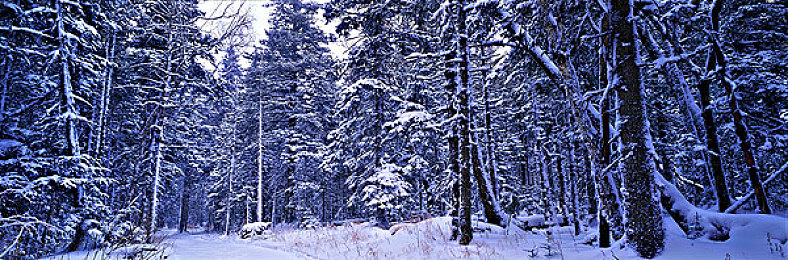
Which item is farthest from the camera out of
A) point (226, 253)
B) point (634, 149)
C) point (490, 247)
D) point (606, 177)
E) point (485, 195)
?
point (485, 195)

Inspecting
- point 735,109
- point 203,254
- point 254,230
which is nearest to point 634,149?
point 735,109

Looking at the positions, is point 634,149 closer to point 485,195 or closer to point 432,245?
point 432,245

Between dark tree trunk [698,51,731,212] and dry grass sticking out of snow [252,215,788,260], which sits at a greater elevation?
dark tree trunk [698,51,731,212]

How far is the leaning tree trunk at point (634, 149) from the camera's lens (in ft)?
16.9

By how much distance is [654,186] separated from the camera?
527 cm

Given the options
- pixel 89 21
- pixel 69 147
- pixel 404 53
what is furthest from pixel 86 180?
pixel 404 53

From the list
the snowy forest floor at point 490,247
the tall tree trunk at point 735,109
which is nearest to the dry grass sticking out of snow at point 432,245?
the snowy forest floor at point 490,247

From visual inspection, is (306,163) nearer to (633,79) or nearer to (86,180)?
(86,180)

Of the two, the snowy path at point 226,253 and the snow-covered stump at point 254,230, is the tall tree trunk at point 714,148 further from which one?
the snow-covered stump at point 254,230

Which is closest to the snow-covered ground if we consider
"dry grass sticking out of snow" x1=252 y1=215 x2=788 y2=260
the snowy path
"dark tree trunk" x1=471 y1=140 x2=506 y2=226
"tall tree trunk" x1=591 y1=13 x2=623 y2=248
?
the snowy path

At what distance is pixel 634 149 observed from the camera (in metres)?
5.29

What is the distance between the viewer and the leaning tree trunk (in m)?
5.14

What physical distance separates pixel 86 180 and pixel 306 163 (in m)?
14.3

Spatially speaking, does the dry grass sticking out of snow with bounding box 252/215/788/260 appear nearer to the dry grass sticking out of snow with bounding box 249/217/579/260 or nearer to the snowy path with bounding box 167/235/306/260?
the dry grass sticking out of snow with bounding box 249/217/579/260
